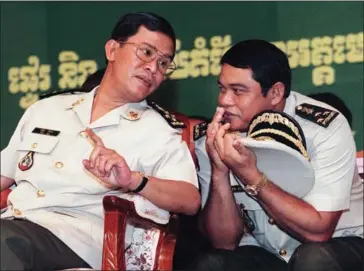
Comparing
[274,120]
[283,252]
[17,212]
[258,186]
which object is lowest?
[283,252]

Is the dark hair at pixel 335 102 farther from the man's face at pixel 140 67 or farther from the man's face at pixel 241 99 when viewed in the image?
the man's face at pixel 140 67

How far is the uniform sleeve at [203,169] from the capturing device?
294cm

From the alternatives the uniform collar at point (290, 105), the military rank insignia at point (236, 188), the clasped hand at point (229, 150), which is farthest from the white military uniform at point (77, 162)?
the uniform collar at point (290, 105)

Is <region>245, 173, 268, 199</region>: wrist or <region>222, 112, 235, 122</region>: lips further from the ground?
<region>222, 112, 235, 122</region>: lips

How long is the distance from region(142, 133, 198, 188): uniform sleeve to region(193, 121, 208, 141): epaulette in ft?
Result: 0.77

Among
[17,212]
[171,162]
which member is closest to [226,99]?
[171,162]

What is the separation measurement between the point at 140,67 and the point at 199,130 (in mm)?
354

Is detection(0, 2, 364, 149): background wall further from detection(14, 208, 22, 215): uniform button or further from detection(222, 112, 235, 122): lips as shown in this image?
detection(14, 208, 22, 215): uniform button

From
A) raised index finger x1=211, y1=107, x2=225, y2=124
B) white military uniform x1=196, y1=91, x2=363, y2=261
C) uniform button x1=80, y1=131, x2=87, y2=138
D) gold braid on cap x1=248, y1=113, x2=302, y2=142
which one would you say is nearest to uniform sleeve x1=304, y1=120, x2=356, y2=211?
white military uniform x1=196, y1=91, x2=363, y2=261

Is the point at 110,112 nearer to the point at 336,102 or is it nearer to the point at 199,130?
the point at 199,130

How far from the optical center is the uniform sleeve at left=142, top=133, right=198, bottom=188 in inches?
104

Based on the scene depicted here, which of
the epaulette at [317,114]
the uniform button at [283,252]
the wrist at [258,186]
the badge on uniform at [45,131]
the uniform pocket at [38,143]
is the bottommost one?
the uniform button at [283,252]

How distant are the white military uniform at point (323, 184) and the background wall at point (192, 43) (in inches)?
32.0

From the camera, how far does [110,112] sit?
2.83 meters
